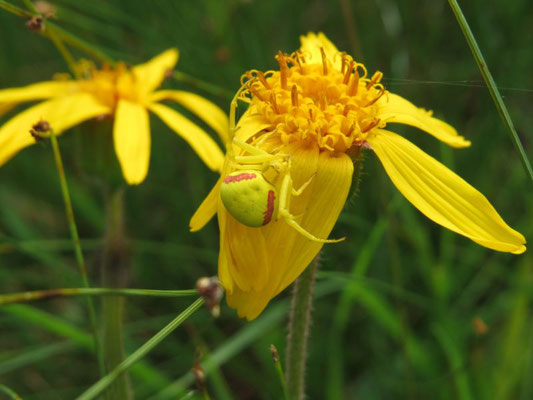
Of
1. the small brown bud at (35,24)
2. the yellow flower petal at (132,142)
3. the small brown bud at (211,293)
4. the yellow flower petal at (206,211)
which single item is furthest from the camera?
the yellow flower petal at (132,142)

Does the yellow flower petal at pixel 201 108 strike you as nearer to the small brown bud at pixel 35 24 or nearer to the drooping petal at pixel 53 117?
the drooping petal at pixel 53 117

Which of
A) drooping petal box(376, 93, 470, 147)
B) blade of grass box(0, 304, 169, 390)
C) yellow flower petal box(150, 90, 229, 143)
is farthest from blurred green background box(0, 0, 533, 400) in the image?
drooping petal box(376, 93, 470, 147)

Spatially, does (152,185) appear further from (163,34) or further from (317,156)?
(317,156)

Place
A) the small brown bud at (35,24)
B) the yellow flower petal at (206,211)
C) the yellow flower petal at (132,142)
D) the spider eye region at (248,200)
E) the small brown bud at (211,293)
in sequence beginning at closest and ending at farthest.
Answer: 1. the small brown bud at (211,293)
2. the spider eye region at (248,200)
3. the yellow flower petal at (206,211)
4. the small brown bud at (35,24)
5. the yellow flower petal at (132,142)

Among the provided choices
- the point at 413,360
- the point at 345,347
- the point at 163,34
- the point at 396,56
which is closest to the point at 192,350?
the point at 345,347

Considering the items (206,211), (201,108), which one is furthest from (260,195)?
(201,108)

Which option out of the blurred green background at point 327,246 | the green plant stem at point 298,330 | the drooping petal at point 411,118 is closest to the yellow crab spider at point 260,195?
the green plant stem at point 298,330
